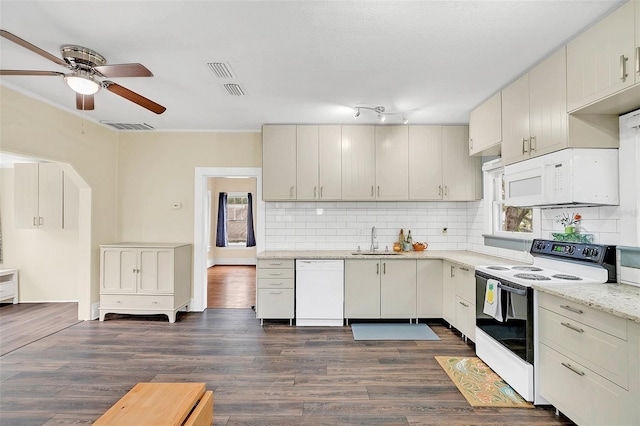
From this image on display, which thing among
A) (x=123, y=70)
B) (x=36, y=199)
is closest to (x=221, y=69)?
(x=123, y=70)

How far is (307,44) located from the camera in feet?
8.14

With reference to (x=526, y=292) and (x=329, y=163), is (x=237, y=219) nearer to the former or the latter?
(x=329, y=163)

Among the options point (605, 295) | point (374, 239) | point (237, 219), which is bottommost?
point (605, 295)

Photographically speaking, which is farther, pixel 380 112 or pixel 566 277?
pixel 380 112

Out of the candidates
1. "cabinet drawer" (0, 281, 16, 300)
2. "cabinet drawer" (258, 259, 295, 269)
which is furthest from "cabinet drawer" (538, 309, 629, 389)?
"cabinet drawer" (0, 281, 16, 300)

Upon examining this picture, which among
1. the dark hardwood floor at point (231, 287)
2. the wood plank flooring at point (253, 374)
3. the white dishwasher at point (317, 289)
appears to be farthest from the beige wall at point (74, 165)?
the white dishwasher at point (317, 289)

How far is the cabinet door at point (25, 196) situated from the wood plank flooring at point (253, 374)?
204 cm

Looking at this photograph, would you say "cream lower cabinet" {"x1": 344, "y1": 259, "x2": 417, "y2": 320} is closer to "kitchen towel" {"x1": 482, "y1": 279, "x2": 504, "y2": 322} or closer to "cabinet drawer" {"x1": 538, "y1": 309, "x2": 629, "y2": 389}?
"kitchen towel" {"x1": 482, "y1": 279, "x2": 504, "y2": 322}

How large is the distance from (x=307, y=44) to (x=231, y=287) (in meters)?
5.07

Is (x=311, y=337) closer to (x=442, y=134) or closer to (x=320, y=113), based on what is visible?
(x=320, y=113)

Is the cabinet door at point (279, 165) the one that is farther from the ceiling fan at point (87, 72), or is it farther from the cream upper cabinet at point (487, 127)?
the cream upper cabinet at point (487, 127)

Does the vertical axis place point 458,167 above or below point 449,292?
above

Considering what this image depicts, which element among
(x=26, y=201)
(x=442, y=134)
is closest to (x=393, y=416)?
(x=442, y=134)

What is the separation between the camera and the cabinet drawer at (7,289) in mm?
5004
